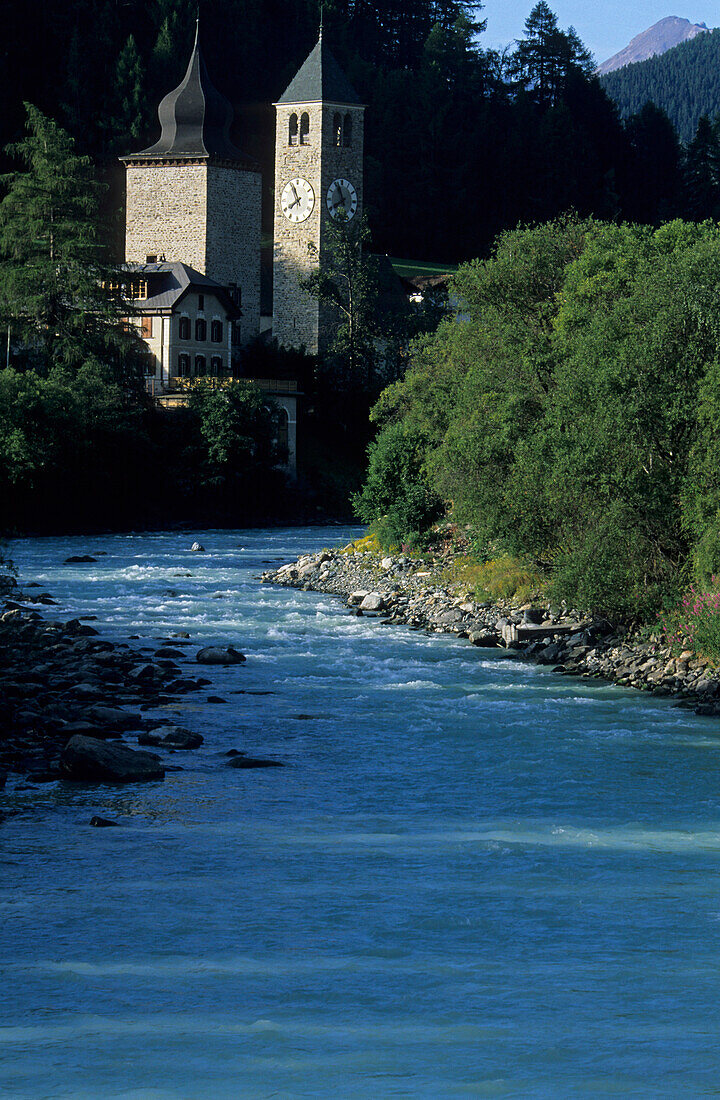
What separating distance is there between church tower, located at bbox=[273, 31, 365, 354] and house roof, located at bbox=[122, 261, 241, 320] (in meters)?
5.46

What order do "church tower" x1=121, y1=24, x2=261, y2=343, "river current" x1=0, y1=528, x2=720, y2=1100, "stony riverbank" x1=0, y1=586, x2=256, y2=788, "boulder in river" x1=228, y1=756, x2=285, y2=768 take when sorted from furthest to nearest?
"church tower" x1=121, y1=24, x2=261, y2=343, "boulder in river" x1=228, y1=756, x2=285, y2=768, "stony riverbank" x1=0, y1=586, x2=256, y2=788, "river current" x1=0, y1=528, x2=720, y2=1100

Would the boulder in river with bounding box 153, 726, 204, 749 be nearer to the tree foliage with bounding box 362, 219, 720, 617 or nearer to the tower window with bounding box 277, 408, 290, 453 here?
the tree foliage with bounding box 362, 219, 720, 617

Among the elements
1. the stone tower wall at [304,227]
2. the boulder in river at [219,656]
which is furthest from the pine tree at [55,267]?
the boulder in river at [219,656]

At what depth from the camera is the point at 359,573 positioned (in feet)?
127

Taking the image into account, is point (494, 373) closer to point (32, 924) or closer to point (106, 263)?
point (32, 924)

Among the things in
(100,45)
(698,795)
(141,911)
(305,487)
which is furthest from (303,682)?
(100,45)

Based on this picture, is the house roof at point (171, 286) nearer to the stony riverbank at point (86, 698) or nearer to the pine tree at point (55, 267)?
the pine tree at point (55, 267)

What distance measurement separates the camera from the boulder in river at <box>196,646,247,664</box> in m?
26.7

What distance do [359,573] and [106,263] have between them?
35.3 m

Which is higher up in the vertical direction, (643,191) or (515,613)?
(643,191)

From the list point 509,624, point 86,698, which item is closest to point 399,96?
point 509,624

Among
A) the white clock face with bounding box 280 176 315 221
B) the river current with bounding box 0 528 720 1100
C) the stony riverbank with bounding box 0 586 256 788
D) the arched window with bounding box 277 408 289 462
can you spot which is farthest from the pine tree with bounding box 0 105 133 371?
the river current with bounding box 0 528 720 1100

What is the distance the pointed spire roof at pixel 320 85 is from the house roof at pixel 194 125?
378 centimetres

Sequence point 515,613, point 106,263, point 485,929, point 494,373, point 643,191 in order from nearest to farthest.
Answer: point 485,929, point 515,613, point 494,373, point 106,263, point 643,191
